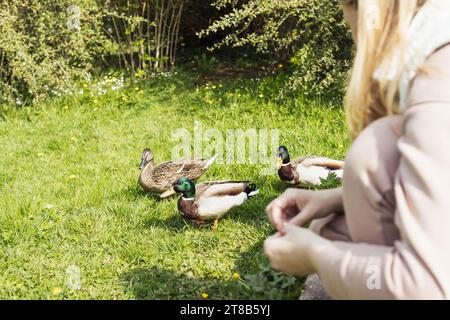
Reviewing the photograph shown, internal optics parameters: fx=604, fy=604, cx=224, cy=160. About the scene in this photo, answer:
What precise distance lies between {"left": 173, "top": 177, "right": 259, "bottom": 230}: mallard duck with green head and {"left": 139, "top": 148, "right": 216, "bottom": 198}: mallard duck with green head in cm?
37

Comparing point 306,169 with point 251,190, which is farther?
point 306,169

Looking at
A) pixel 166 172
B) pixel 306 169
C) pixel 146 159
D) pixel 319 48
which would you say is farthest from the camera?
pixel 319 48

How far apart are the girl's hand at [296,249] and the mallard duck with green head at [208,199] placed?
2209 mm

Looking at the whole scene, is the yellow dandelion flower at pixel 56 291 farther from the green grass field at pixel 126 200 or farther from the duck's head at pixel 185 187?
the duck's head at pixel 185 187

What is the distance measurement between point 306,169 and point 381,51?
2845 mm

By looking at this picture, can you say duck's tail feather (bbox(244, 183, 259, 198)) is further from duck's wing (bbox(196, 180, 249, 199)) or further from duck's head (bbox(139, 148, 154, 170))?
duck's head (bbox(139, 148, 154, 170))

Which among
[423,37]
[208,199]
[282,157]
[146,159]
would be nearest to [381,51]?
[423,37]

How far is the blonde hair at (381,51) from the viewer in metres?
1.43

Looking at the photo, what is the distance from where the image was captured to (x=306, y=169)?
428 centimetres

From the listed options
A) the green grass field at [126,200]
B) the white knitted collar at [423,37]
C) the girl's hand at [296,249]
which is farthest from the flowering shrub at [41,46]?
the white knitted collar at [423,37]

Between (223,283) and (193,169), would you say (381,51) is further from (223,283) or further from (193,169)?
(193,169)

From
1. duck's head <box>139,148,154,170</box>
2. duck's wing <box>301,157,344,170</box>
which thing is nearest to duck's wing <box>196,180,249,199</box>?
duck's wing <box>301,157,344,170</box>
